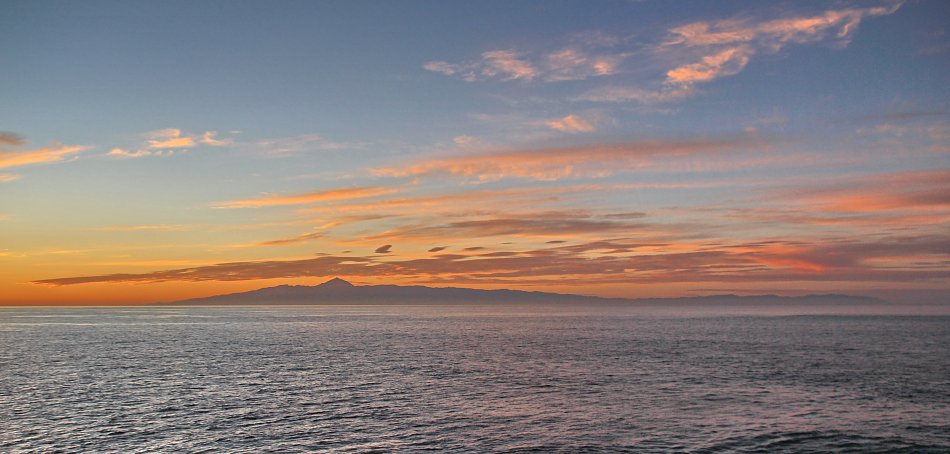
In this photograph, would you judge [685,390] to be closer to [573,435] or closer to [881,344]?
[573,435]

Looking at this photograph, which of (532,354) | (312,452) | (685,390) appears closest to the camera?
(312,452)

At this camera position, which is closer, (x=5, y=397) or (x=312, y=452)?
(x=312, y=452)

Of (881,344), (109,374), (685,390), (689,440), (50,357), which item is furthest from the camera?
(881,344)

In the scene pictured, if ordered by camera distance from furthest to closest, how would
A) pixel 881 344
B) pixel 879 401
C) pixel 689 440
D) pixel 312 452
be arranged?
pixel 881 344 < pixel 879 401 < pixel 689 440 < pixel 312 452

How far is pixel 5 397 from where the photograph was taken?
58.3 metres

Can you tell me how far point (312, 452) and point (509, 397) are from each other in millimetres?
23688

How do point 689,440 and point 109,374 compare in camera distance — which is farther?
point 109,374

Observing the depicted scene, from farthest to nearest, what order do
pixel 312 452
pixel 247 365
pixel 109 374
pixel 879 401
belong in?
pixel 247 365 → pixel 109 374 → pixel 879 401 → pixel 312 452

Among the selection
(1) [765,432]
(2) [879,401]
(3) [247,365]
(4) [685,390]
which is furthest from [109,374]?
(2) [879,401]

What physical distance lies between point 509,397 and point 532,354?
45.2m

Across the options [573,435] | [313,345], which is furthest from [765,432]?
[313,345]

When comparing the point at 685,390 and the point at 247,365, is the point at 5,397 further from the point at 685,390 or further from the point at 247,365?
the point at 685,390

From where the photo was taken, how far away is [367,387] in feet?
216

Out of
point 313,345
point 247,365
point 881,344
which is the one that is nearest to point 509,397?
point 247,365
